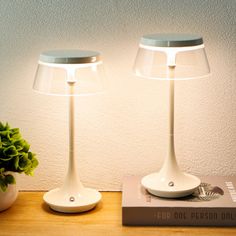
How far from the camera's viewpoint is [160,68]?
121 centimetres

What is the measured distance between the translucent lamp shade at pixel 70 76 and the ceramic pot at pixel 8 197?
23 centimetres

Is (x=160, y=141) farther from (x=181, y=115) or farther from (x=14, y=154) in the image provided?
(x=14, y=154)

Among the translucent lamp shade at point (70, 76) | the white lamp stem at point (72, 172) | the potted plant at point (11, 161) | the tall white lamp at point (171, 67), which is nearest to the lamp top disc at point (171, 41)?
the tall white lamp at point (171, 67)

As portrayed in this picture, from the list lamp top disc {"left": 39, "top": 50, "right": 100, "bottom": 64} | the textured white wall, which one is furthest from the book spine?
lamp top disc {"left": 39, "top": 50, "right": 100, "bottom": 64}

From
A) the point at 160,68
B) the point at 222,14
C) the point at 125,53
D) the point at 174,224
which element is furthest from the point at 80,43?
the point at 174,224

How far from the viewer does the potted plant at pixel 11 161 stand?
1.22m

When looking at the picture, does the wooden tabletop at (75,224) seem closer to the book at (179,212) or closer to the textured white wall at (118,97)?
the book at (179,212)

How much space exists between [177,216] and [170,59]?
32 centimetres

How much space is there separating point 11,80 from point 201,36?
1.45 feet

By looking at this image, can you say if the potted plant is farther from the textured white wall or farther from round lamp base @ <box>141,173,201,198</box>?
round lamp base @ <box>141,173,201,198</box>

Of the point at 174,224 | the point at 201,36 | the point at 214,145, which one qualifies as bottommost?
the point at 174,224

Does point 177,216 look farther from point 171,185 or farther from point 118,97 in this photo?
point 118,97

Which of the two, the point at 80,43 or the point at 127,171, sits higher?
the point at 80,43

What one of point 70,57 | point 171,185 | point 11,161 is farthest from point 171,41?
point 11,161
